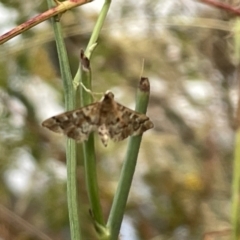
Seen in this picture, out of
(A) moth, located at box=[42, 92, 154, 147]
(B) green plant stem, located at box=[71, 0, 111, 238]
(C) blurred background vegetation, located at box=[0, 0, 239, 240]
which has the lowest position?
(B) green plant stem, located at box=[71, 0, 111, 238]

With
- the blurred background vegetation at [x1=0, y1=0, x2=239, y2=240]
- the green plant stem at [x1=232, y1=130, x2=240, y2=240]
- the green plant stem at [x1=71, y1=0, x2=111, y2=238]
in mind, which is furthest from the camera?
the blurred background vegetation at [x1=0, y1=0, x2=239, y2=240]

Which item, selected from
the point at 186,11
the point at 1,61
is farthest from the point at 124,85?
the point at 1,61

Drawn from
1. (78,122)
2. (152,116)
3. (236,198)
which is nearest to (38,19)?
(78,122)

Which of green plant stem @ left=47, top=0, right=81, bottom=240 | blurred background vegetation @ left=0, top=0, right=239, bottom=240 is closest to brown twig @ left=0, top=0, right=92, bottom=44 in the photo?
green plant stem @ left=47, top=0, right=81, bottom=240

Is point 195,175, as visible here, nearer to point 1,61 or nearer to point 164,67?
point 164,67

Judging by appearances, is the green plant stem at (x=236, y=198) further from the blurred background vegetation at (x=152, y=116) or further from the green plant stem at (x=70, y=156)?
the blurred background vegetation at (x=152, y=116)

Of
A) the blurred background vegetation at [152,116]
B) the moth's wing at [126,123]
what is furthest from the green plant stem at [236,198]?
the blurred background vegetation at [152,116]

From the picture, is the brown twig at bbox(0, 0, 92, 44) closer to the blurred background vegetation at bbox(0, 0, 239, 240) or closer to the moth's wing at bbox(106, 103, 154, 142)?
the moth's wing at bbox(106, 103, 154, 142)

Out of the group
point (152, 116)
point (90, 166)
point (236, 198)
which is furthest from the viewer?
point (152, 116)

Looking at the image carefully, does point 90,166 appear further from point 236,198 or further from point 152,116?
point 152,116
